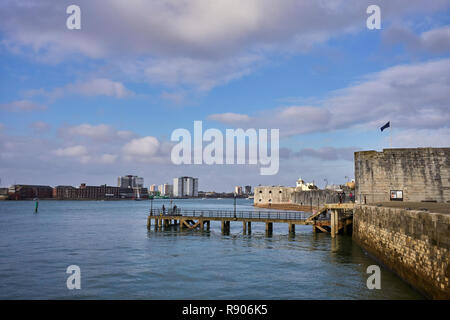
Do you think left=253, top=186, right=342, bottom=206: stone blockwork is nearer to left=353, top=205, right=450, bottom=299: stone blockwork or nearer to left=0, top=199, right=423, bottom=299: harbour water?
left=0, top=199, right=423, bottom=299: harbour water

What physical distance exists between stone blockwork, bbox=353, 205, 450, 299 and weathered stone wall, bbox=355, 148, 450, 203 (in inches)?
401

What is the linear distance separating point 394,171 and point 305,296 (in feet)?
75.5

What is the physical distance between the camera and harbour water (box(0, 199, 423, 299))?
60.3ft

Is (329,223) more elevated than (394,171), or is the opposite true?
(394,171)

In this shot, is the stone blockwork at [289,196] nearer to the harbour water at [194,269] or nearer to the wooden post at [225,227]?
the wooden post at [225,227]

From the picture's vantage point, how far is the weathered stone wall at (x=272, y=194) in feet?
424

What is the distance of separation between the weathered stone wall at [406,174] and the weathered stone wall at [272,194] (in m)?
91.9

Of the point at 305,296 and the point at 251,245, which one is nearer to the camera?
the point at 305,296

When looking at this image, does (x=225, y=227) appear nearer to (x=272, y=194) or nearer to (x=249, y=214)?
(x=249, y=214)

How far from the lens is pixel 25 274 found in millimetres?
22828

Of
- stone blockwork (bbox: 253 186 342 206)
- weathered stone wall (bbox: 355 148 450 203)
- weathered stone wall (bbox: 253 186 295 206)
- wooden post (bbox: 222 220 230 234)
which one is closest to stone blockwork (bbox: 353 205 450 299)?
weathered stone wall (bbox: 355 148 450 203)
